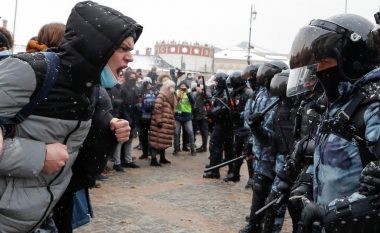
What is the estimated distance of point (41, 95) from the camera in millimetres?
2047

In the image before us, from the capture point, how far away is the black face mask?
2441mm

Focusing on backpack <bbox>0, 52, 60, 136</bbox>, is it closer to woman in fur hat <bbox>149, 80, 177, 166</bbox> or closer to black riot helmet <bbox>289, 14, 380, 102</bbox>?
black riot helmet <bbox>289, 14, 380, 102</bbox>

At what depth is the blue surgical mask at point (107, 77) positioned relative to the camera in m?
2.29

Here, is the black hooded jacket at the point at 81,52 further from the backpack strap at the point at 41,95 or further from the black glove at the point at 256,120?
the black glove at the point at 256,120

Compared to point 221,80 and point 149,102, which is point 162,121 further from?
point 221,80

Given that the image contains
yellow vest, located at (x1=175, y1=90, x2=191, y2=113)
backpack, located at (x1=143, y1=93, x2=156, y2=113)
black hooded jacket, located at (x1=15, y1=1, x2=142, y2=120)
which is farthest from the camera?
yellow vest, located at (x1=175, y1=90, x2=191, y2=113)

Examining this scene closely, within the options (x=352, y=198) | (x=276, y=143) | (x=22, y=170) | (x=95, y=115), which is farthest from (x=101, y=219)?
(x=352, y=198)

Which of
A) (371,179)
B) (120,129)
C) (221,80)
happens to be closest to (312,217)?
(371,179)

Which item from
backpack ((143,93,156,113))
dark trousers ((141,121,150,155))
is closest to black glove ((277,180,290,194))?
backpack ((143,93,156,113))

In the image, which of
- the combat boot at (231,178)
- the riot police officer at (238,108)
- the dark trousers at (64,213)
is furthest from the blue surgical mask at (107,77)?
the combat boot at (231,178)

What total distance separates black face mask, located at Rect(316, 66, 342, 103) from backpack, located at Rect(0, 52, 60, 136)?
1.45 metres

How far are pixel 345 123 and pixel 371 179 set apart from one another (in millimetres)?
402

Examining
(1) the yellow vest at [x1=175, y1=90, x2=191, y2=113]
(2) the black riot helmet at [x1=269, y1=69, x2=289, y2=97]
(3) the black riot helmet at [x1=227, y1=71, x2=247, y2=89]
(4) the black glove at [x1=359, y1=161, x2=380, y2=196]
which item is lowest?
(1) the yellow vest at [x1=175, y1=90, x2=191, y2=113]

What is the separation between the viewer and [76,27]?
213 cm
